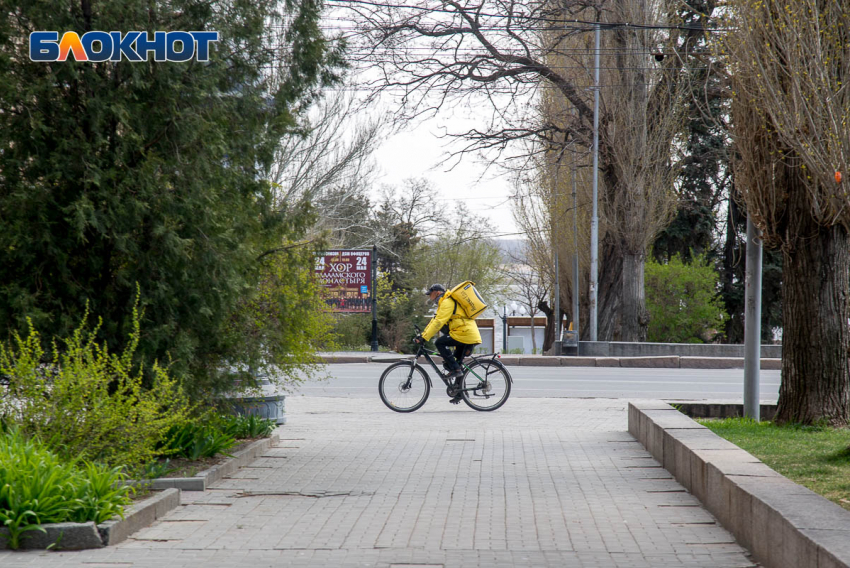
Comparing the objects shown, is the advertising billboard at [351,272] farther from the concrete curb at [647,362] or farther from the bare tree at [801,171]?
the bare tree at [801,171]

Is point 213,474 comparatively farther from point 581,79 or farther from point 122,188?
point 581,79

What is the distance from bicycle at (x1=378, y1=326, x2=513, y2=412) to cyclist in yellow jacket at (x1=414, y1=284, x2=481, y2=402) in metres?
0.19

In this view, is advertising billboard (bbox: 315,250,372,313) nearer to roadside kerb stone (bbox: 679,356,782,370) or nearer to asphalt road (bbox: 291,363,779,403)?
asphalt road (bbox: 291,363,779,403)

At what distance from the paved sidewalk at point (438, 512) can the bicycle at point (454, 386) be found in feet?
8.10

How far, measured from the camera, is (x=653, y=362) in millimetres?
24125

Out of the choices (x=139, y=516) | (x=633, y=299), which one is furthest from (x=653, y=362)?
(x=139, y=516)

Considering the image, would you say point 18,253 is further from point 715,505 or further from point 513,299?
point 513,299

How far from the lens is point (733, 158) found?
10.3 meters

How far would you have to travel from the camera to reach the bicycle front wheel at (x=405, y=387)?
13.3 meters

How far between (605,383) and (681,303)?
41.0 feet

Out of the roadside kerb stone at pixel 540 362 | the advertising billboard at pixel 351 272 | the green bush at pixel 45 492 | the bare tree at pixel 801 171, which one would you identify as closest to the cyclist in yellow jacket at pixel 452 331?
the bare tree at pixel 801 171

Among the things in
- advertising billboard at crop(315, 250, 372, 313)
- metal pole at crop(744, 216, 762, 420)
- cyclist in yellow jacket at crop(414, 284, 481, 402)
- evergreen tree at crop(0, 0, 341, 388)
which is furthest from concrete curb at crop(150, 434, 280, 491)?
advertising billboard at crop(315, 250, 372, 313)

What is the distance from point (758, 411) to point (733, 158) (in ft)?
9.68

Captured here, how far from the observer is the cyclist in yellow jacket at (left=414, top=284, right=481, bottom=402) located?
503 inches
